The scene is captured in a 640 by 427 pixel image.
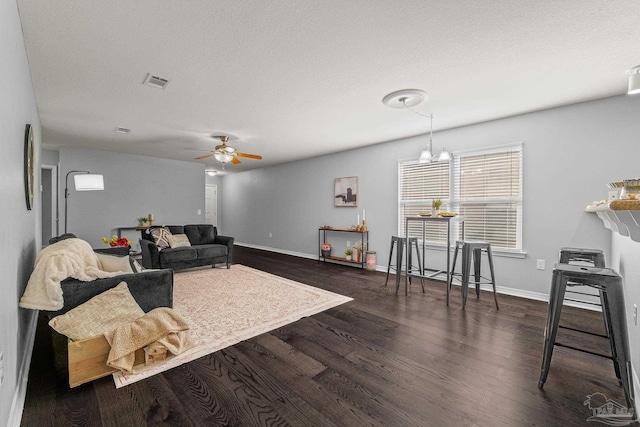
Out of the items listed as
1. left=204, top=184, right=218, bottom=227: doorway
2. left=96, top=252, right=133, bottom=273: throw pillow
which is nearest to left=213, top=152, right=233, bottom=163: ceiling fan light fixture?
left=96, top=252, right=133, bottom=273: throw pillow

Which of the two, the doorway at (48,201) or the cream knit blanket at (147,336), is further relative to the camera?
the doorway at (48,201)

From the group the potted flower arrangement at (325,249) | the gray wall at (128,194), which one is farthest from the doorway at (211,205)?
the potted flower arrangement at (325,249)

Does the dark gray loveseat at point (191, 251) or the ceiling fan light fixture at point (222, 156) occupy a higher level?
the ceiling fan light fixture at point (222, 156)

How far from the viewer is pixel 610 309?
1640 millimetres

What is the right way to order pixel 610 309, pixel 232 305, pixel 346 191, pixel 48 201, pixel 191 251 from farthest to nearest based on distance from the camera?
pixel 48 201 < pixel 346 191 < pixel 191 251 < pixel 232 305 < pixel 610 309

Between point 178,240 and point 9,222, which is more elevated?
point 9,222

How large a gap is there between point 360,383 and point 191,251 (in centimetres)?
397

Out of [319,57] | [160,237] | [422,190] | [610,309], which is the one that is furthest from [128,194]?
[610,309]

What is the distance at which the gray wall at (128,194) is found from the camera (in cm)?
586

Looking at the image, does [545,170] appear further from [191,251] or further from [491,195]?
[191,251]

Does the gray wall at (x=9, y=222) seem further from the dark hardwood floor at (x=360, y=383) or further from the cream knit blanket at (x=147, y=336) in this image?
the cream knit blanket at (x=147, y=336)

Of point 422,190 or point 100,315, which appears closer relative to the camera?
point 100,315

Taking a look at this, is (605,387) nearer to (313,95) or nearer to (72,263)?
(313,95)

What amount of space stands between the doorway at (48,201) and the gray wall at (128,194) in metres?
0.20
